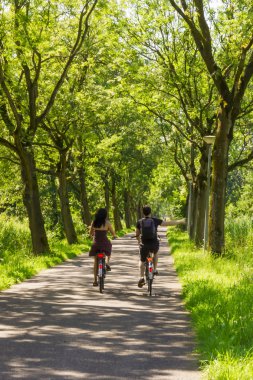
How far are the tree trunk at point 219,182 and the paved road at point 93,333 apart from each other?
391cm

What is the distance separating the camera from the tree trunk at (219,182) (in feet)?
55.6

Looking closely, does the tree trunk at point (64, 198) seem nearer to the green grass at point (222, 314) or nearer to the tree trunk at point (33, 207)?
the tree trunk at point (33, 207)

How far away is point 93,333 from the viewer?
800 centimetres

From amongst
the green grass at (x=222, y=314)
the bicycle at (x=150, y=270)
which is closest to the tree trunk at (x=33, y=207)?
the green grass at (x=222, y=314)

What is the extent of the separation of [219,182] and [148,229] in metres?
5.51

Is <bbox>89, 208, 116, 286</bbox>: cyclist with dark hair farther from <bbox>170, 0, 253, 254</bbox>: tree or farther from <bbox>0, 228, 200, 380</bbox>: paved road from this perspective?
<bbox>170, 0, 253, 254</bbox>: tree

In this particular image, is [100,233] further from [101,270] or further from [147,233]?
[147,233]

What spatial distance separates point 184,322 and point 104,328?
53.0 inches

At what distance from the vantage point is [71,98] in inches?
1001

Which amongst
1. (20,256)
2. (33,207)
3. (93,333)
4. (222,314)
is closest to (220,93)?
(33,207)

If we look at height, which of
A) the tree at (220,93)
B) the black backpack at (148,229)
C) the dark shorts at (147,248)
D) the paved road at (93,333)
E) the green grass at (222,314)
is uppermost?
the tree at (220,93)

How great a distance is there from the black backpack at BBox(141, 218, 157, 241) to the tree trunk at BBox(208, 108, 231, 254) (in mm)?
5352

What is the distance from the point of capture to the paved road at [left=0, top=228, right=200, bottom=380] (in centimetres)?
607

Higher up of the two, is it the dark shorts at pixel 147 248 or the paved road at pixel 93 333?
the dark shorts at pixel 147 248
